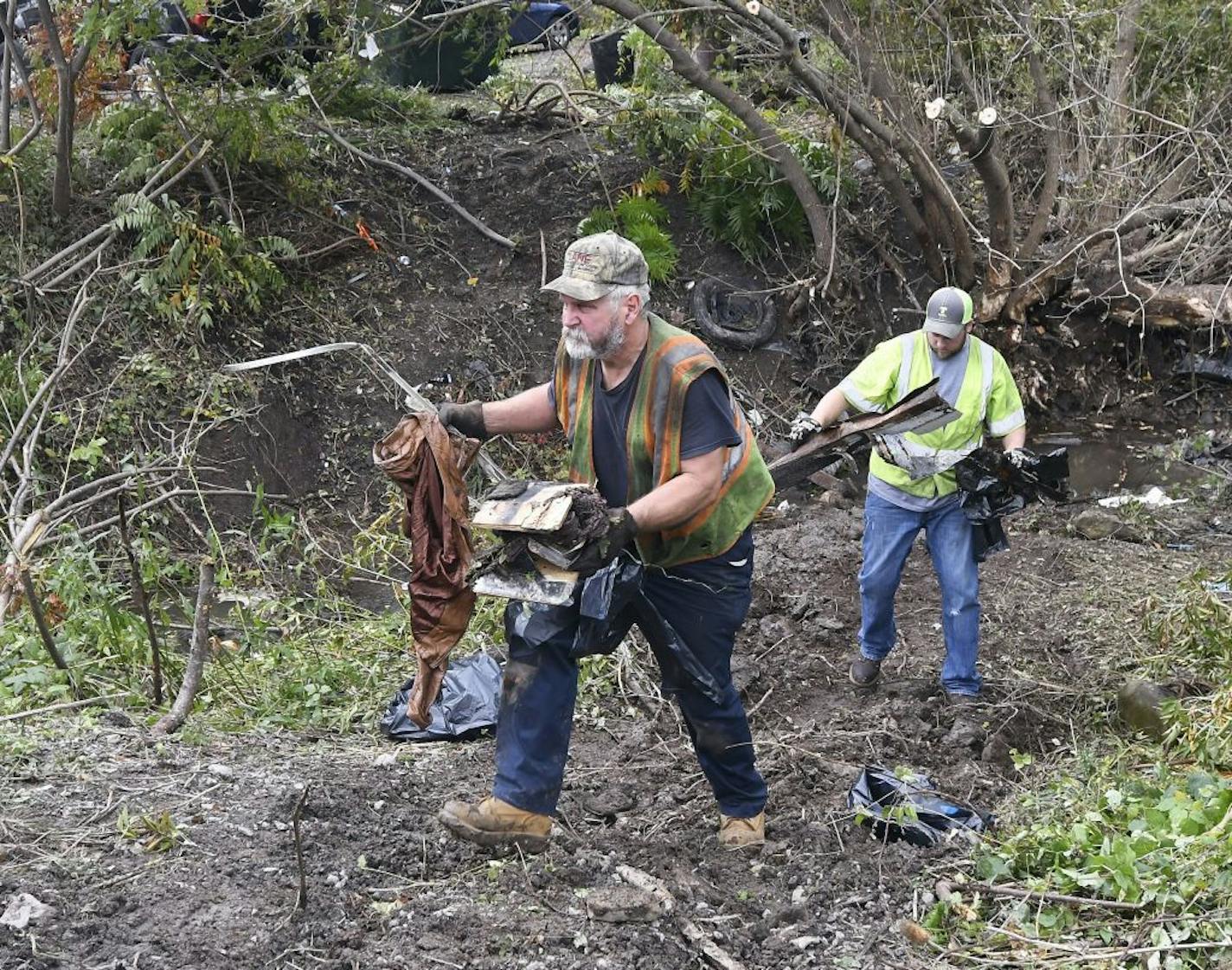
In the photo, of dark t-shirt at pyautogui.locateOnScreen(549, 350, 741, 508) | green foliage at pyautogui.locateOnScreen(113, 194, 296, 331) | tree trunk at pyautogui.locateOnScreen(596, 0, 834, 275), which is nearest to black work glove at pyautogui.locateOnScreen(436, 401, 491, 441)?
dark t-shirt at pyautogui.locateOnScreen(549, 350, 741, 508)

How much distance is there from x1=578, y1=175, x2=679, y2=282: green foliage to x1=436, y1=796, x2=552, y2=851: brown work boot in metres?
7.19

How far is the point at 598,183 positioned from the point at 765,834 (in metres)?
7.96

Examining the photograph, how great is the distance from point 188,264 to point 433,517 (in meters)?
5.99

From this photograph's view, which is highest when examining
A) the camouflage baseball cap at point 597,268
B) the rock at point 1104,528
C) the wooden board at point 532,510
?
the camouflage baseball cap at point 597,268

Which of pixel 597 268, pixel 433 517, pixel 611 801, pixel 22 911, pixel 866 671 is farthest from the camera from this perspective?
pixel 866 671

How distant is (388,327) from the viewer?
1025 cm

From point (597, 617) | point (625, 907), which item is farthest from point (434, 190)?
point (625, 907)

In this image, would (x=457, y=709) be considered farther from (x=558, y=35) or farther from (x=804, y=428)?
(x=558, y=35)

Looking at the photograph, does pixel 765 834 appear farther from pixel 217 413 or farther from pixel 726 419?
pixel 217 413

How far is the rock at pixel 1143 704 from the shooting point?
5375mm

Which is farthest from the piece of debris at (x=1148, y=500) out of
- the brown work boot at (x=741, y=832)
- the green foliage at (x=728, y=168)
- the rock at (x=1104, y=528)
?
the brown work boot at (x=741, y=832)

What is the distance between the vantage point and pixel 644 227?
1077cm

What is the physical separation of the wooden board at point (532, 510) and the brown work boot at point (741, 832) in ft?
4.31

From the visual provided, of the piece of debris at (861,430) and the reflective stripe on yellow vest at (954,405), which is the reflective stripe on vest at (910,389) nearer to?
the reflective stripe on yellow vest at (954,405)
